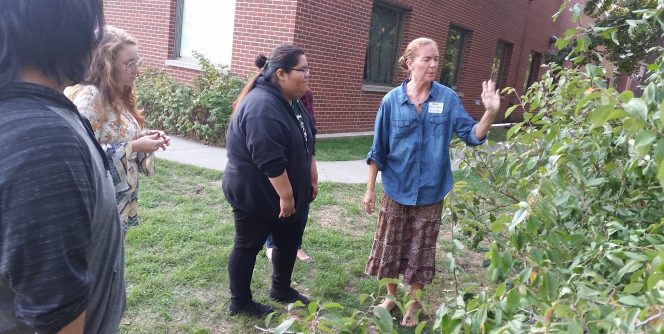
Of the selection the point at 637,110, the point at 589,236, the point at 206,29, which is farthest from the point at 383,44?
the point at 637,110

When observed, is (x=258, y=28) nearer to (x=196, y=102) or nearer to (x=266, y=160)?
(x=196, y=102)

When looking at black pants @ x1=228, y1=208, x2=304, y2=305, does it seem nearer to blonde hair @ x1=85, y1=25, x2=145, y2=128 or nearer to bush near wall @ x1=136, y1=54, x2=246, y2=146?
blonde hair @ x1=85, y1=25, x2=145, y2=128

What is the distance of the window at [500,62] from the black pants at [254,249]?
1480 cm

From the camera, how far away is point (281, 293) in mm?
3551

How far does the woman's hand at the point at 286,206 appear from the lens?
2.98m

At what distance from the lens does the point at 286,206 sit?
300cm

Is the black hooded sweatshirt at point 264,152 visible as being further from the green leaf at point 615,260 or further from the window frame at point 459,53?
the window frame at point 459,53

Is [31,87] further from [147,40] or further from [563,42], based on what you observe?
[147,40]

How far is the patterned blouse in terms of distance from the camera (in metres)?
2.67

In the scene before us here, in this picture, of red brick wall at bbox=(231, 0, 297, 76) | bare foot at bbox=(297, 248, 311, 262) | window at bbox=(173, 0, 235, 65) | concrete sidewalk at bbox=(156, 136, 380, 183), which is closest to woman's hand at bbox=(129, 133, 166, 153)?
bare foot at bbox=(297, 248, 311, 262)

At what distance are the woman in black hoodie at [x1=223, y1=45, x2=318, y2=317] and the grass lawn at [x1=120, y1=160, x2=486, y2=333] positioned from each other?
32cm

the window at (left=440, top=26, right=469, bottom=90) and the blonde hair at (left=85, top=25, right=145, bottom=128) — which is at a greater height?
the window at (left=440, top=26, right=469, bottom=90)

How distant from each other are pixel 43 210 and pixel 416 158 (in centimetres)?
238

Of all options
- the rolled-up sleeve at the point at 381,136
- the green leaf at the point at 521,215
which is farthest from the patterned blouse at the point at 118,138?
the green leaf at the point at 521,215
